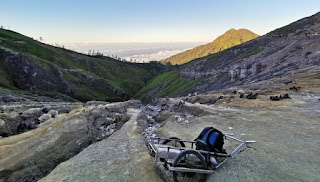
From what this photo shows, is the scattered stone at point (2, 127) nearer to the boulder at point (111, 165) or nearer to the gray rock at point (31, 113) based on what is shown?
the gray rock at point (31, 113)

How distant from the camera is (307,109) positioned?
29672mm

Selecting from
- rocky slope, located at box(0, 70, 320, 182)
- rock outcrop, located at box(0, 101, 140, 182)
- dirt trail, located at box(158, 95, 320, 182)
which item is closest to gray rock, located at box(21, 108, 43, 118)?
rocky slope, located at box(0, 70, 320, 182)

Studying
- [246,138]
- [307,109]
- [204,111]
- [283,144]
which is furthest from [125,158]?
[307,109]

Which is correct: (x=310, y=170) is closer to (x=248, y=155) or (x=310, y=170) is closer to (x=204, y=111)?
(x=248, y=155)

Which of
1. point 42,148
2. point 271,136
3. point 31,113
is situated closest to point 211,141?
point 271,136

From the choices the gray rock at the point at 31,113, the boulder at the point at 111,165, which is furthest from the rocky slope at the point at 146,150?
the gray rock at the point at 31,113

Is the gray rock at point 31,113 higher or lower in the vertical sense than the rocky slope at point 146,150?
lower

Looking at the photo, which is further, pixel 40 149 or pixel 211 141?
pixel 40 149

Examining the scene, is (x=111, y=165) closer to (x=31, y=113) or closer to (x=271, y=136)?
(x=271, y=136)

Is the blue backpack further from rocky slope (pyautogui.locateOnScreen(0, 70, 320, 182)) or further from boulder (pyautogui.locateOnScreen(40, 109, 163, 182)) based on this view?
boulder (pyautogui.locateOnScreen(40, 109, 163, 182))

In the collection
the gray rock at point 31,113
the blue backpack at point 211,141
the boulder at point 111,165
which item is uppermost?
the blue backpack at point 211,141

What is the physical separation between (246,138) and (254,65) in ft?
250

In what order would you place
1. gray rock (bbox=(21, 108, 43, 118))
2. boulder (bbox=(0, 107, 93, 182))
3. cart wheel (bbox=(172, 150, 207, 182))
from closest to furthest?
cart wheel (bbox=(172, 150, 207, 182))
boulder (bbox=(0, 107, 93, 182))
gray rock (bbox=(21, 108, 43, 118))

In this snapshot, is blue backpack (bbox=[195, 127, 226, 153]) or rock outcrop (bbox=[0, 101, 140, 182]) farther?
rock outcrop (bbox=[0, 101, 140, 182])
